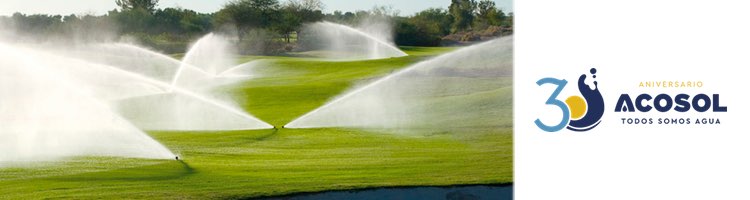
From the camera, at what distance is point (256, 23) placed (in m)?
32.5

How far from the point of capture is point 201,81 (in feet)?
85.0

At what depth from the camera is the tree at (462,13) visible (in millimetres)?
31109

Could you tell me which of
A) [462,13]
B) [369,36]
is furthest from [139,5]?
[462,13]

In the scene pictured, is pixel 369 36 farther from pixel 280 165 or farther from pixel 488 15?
pixel 280 165

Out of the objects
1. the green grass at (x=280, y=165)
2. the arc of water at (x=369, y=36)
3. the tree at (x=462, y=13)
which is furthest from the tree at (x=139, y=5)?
the green grass at (x=280, y=165)

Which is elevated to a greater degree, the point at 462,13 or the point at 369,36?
the point at 462,13

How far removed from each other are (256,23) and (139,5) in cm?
477

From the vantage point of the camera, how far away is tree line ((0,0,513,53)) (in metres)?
30.5
